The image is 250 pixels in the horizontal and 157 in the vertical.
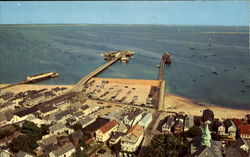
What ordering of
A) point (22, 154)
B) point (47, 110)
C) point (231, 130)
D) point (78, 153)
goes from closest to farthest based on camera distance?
point (22, 154) → point (78, 153) → point (231, 130) → point (47, 110)

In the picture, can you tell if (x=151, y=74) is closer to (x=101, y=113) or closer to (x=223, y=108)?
(x=223, y=108)

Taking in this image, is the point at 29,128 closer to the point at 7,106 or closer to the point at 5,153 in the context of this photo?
the point at 5,153

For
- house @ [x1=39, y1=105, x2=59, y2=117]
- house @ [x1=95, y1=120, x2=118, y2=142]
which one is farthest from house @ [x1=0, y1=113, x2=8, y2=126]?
house @ [x1=95, y1=120, x2=118, y2=142]

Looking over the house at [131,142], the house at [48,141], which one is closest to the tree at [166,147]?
the house at [131,142]

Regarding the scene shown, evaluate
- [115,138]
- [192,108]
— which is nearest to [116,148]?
[115,138]

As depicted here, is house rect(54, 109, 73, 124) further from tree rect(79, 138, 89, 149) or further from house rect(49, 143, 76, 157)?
house rect(49, 143, 76, 157)

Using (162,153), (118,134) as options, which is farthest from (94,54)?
(162,153)

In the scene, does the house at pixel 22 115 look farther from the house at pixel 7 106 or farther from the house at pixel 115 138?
the house at pixel 115 138
